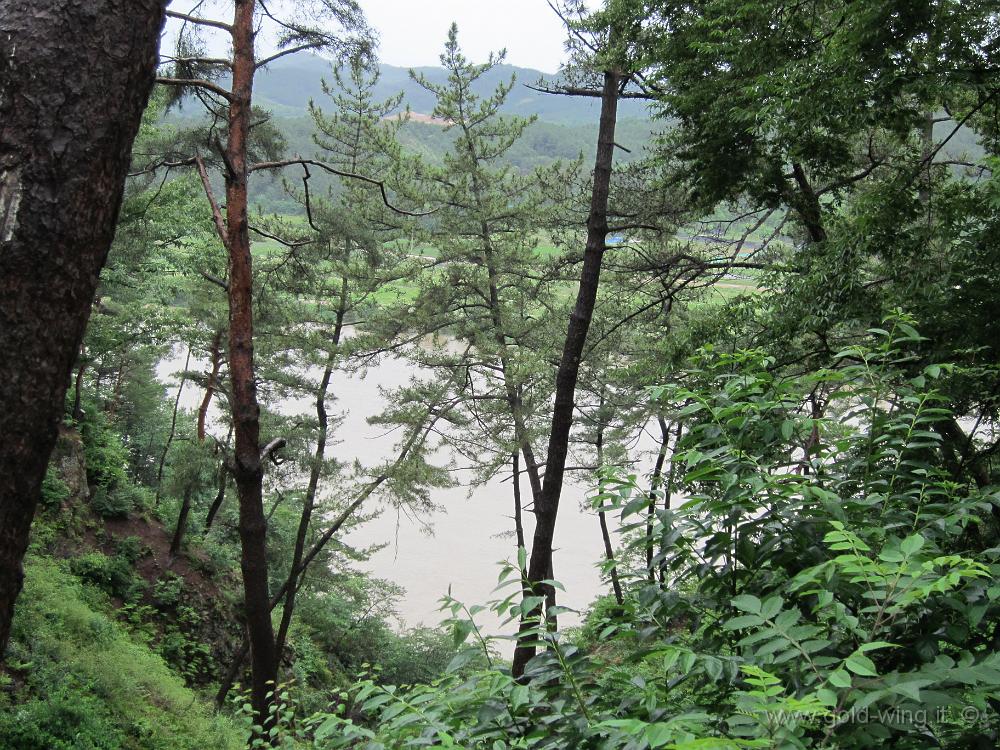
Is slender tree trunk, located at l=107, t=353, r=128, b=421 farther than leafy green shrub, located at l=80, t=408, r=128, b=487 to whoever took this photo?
Yes

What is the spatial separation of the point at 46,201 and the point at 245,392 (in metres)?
4.31

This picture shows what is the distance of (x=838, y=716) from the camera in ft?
4.08

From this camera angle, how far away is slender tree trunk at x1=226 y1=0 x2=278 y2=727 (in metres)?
5.72

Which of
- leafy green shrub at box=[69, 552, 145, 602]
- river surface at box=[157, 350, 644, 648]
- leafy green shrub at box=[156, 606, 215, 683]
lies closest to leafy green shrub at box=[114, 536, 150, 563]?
leafy green shrub at box=[69, 552, 145, 602]

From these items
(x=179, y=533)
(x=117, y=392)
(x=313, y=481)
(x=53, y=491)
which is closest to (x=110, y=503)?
(x=179, y=533)

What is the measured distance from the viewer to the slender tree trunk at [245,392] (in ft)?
18.8

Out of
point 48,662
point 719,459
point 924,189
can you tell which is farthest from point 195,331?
point 719,459

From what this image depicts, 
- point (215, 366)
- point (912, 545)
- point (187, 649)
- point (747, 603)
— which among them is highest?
point (215, 366)

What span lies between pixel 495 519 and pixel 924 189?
24764 mm

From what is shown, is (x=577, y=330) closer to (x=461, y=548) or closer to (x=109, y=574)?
(x=109, y=574)

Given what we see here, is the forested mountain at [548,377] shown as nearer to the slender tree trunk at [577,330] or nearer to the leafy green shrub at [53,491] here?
the slender tree trunk at [577,330]

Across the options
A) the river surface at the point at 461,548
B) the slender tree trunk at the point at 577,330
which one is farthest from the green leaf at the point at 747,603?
the river surface at the point at 461,548

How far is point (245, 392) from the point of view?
230 inches

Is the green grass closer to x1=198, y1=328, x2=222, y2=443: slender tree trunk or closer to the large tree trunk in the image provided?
x1=198, y1=328, x2=222, y2=443: slender tree trunk
